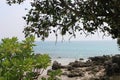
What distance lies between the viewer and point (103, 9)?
55.0 ft

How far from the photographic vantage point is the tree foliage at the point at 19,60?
4109mm

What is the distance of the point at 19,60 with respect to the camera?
4180 mm

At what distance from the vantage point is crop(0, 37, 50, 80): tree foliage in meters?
4.11

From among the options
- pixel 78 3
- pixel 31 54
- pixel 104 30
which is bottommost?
pixel 31 54

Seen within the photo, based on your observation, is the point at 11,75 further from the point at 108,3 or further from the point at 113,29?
the point at 113,29

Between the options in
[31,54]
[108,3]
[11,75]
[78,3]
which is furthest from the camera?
[78,3]

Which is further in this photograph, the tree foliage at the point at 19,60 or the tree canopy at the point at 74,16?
the tree canopy at the point at 74,16

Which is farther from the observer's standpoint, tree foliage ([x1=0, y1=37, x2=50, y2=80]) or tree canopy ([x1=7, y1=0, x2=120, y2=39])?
tree canopy ([x1=7, y1=0, x2=120, y2=39])

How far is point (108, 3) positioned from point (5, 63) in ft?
42.2

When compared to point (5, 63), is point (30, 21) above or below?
above

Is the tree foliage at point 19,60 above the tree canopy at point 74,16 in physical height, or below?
below

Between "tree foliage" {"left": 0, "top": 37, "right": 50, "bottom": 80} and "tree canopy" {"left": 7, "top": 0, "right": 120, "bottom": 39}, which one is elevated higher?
"tree canopy" {"left": 7, "top": 0, "right": 120, "bottom": 39}

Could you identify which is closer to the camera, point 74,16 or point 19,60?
point 19,60

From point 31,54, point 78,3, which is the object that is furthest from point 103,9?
point 31,54
